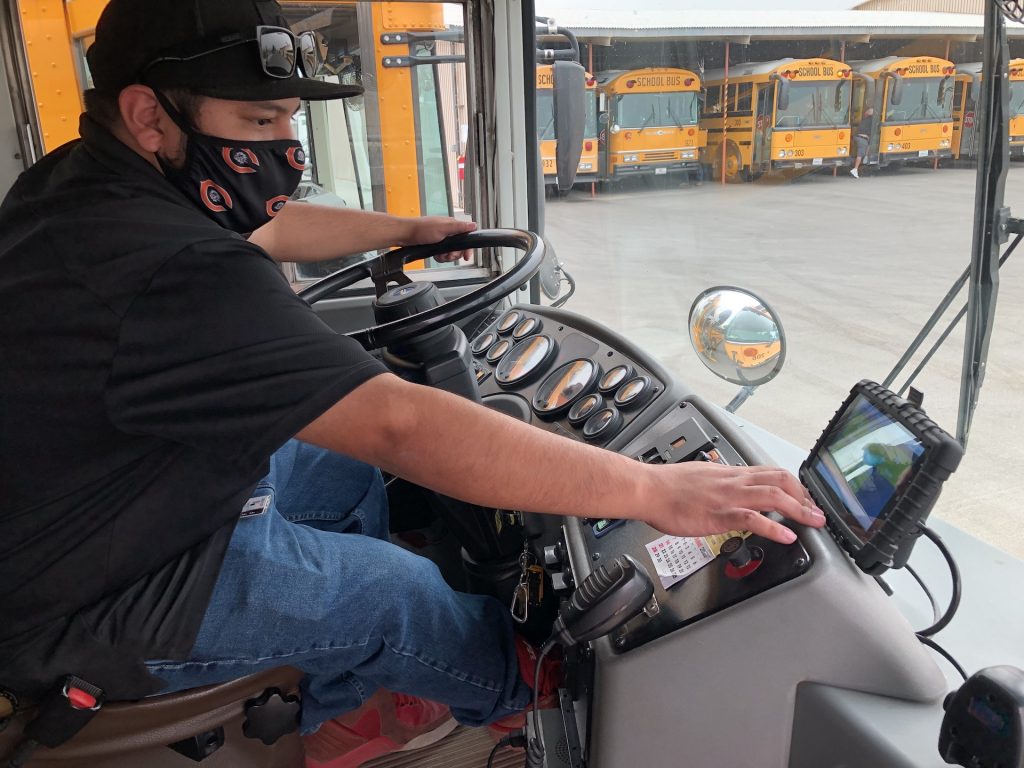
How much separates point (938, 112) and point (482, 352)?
110 cm

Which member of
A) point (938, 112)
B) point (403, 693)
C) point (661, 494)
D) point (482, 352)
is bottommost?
point (403, 693)

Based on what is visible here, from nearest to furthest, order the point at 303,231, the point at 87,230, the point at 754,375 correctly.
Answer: the point at 87,230 < the point at 754,375 < the point at 303,231

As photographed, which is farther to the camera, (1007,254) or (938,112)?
(938,112)

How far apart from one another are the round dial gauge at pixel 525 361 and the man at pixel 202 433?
1.93 ft

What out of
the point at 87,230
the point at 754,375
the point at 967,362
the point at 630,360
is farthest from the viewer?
the point at 630,360

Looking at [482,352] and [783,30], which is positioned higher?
[783,30]

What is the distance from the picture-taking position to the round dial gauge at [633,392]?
1.51m

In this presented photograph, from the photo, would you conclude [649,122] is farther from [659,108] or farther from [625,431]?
[625,431]

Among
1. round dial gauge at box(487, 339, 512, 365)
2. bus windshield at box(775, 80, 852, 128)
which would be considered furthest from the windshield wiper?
round dial gauge at box(487, 339, 512, 365)

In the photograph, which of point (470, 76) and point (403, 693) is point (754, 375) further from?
point (470, 76)

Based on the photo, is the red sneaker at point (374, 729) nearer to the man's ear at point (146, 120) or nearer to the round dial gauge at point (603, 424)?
the round dial gauge at point (603, 424)

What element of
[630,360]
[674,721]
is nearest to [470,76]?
[630,360]

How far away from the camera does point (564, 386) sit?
5.50ft

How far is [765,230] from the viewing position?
3838 millimetres
